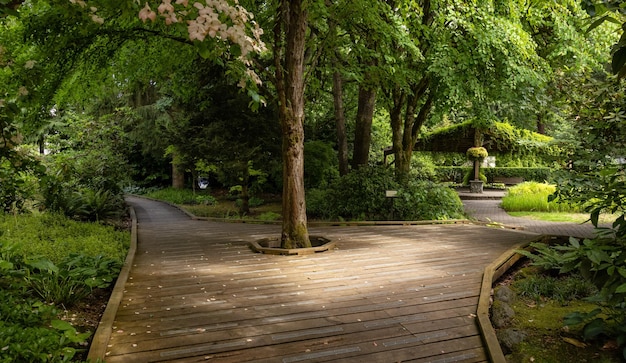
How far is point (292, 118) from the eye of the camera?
710cm

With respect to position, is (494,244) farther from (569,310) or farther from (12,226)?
(12,226)

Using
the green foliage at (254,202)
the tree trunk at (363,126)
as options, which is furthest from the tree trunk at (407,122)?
the green foliage at (254,202)

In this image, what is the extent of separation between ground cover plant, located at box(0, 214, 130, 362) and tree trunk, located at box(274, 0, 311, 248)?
2.66 metres

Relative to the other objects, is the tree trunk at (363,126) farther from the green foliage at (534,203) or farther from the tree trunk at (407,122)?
the green foliage at (534,203)

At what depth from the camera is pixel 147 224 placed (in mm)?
11250

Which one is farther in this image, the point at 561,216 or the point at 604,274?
the point at 561,216

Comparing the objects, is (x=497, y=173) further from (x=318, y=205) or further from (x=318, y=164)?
(x=318, y=205)

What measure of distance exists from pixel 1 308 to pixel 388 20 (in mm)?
9187

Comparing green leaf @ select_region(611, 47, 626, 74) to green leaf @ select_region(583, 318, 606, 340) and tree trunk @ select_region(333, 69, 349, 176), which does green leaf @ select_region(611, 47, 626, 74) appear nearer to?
green leaf @ select_region(583, 318, 606, 340)

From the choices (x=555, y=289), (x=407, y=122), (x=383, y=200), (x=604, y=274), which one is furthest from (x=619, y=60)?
(x=407, y=122)

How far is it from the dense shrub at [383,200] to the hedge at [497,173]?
574 inches

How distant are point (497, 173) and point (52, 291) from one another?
27274mm

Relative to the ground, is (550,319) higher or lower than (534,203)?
lower

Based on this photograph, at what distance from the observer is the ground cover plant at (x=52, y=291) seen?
2.97m
